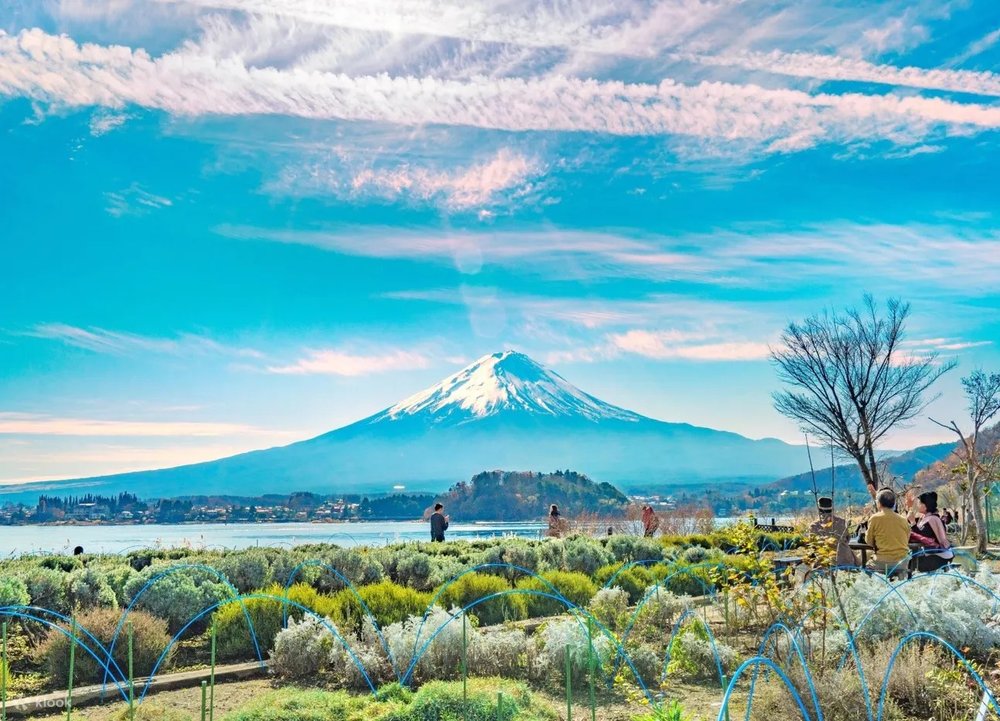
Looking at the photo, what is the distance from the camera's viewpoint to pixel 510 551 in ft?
43.2

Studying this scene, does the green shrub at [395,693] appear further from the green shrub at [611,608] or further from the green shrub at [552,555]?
the green shrub at [552,555]

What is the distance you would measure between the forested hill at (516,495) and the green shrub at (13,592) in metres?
40.3

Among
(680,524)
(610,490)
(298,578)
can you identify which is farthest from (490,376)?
(298,578)

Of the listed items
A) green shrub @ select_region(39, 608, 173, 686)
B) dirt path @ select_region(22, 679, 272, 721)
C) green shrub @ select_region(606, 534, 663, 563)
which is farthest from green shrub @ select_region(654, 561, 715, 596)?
green shrub @ select_region(39, 608, 173, 686)

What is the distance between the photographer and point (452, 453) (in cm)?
17612

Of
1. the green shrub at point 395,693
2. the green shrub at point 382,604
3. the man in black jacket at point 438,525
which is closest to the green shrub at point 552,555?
the green shrub at point 382,604

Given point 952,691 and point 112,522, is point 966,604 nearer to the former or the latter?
point 952,691

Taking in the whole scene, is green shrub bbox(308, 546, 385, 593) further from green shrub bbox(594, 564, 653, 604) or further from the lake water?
green shrub bbox(594, 564, 653, 604)

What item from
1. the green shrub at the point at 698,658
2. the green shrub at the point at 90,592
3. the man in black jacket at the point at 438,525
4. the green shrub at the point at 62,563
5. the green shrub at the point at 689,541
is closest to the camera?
the green shrub at the point at 698,658

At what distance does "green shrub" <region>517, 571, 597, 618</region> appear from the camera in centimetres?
1070

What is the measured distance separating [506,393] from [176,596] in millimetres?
157424

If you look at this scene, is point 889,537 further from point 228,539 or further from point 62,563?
point 228,539

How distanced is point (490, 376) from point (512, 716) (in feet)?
536

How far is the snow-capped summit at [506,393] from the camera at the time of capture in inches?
6043
